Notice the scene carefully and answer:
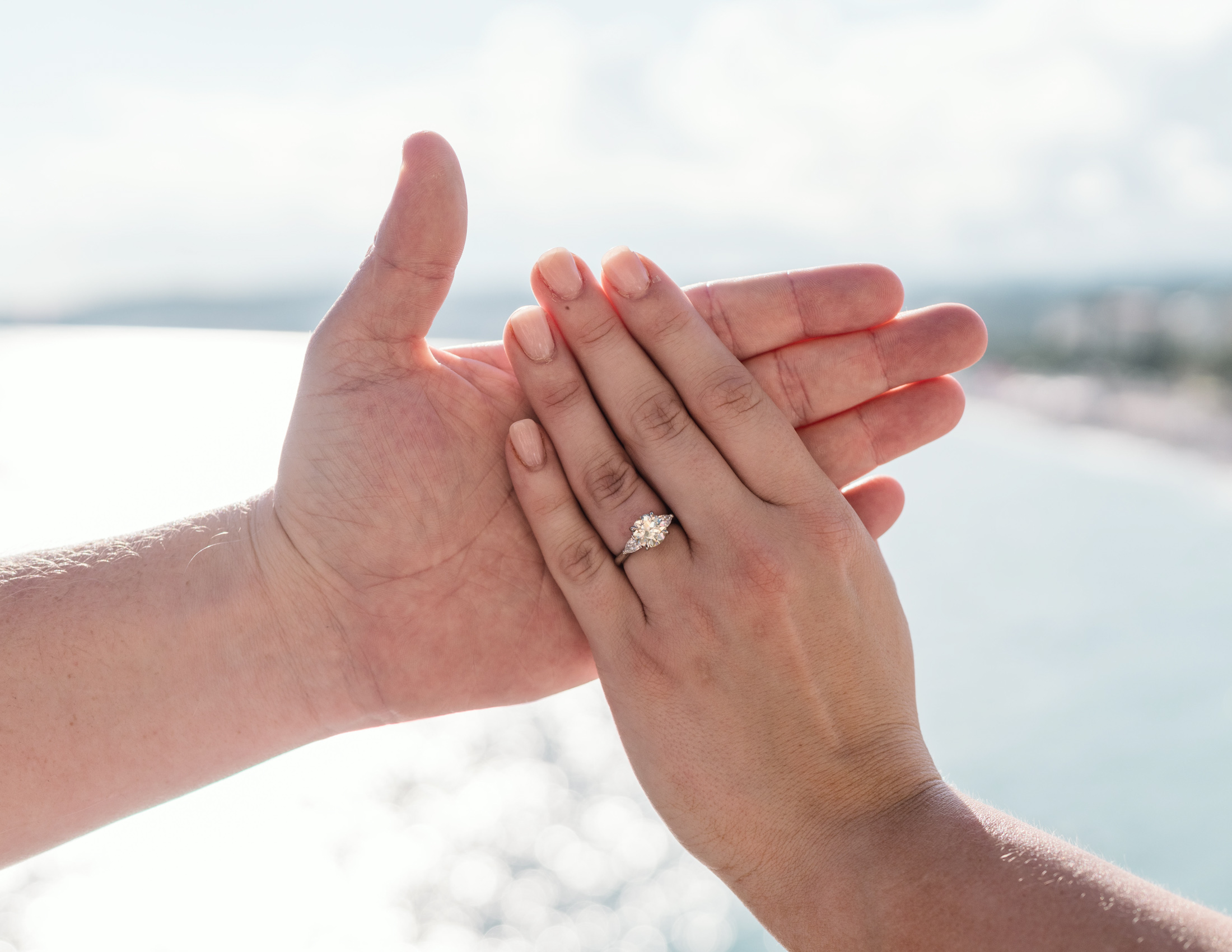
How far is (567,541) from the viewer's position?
1.37 meters

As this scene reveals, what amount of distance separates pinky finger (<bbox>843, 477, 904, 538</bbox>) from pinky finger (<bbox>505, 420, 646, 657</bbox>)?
1.94 feet

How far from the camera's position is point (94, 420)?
13.7 metres

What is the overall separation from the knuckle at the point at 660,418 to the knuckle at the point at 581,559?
185mm

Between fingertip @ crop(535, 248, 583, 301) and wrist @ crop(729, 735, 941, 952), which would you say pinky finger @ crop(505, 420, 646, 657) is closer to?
fingertip @ crop(535, 248, 583, 301)

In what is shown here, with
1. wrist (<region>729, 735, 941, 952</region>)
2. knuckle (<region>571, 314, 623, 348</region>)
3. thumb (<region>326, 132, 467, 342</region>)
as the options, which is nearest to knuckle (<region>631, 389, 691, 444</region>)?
knuckle (<region>571, 314, 623, 348</region>)

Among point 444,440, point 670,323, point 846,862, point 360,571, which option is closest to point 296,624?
point 360,571

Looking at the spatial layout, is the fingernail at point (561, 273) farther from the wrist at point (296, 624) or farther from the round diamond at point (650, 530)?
the wrist at point (296, 624)

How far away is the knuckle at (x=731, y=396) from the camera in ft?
4.45

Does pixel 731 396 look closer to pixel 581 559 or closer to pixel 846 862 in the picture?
pixel 581 559

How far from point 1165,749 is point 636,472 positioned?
515 centimetres

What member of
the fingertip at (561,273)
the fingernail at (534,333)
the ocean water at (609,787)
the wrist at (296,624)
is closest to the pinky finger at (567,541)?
the fingernail at (534,333)

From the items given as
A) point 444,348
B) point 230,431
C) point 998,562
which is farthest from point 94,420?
point 444,348

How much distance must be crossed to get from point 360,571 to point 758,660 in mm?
657

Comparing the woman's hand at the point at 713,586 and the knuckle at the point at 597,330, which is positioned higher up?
the knuckle at the point at 597,330
